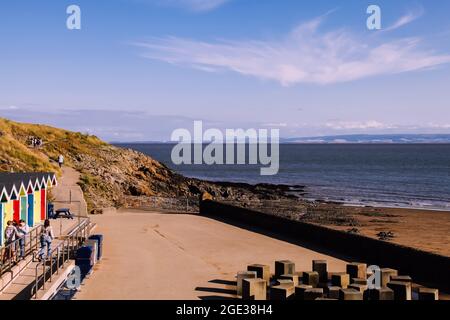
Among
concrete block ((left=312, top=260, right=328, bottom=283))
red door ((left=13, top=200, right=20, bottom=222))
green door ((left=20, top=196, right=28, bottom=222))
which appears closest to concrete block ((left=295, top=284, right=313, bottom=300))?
concrete block ((left=312, top=260, right=328, bottom=283))

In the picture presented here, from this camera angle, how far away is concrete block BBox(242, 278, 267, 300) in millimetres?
14711

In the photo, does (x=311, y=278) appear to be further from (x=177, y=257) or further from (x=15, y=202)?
(x=15, y=202)

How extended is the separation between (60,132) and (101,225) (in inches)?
2037

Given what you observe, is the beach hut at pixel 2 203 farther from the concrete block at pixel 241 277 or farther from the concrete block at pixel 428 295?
the concrete block at pixel 428 295

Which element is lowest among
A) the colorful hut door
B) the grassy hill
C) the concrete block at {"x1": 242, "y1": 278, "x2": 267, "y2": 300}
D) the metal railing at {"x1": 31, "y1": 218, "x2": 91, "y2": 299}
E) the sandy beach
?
the sandy beach

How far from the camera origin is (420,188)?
75375 millimetres

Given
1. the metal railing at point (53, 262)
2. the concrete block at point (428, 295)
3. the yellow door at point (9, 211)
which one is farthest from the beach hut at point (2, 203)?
the concrete block at point (428, 295)

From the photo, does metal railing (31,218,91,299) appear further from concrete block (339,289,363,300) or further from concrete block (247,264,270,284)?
concrete block (339,289,363,300)

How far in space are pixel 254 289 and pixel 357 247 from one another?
7507 mm

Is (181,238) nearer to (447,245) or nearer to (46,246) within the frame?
(46,246)

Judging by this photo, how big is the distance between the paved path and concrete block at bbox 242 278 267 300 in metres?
1.08

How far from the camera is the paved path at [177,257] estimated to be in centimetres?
1623

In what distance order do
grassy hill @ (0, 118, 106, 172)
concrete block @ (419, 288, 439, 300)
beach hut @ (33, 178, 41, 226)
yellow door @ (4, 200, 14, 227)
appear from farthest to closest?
grassy hill @ (0, 118, 106, 172)
beach hut @ (33, 178, 41, 226)
yellow door @ (4, 200, 14, 227)
concrete block @ (419, 288, 439, 300)

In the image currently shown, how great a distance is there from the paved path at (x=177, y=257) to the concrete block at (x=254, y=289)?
3.53ft
